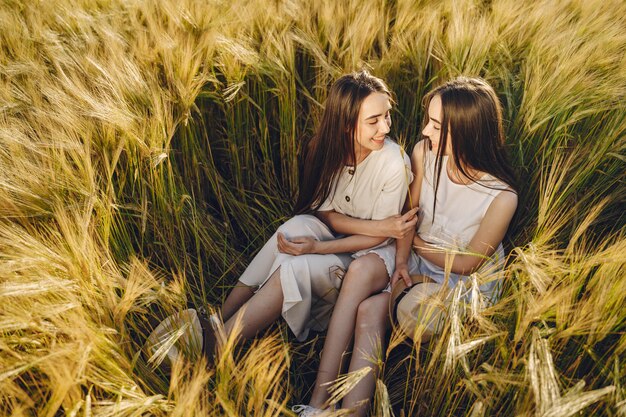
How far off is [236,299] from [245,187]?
640 millimetres

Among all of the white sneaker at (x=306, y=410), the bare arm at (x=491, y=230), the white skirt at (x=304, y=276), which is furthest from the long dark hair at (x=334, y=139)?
the white sneaker at (x=306, y=410)

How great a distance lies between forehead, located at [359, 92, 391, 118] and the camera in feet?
6.38

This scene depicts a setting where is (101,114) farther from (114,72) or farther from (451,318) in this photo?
(451,318)

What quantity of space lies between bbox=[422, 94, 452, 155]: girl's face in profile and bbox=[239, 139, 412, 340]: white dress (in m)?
0.12

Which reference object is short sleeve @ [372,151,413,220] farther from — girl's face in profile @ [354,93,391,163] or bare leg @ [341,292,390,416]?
bare leg @ [341,292,390,416]

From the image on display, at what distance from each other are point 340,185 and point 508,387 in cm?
117

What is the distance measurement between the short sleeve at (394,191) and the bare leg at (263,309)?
46 centimetres

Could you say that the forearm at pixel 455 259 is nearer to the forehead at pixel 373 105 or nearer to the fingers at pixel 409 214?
the fingers at pixel 409 214

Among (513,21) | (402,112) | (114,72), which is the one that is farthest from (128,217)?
(513,21)

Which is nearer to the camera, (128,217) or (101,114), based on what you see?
(101,114)

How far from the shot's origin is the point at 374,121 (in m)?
1.97

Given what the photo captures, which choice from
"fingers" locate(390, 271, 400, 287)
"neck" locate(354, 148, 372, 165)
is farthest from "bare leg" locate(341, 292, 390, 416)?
"neck" locate(354, 148, 372, 165)

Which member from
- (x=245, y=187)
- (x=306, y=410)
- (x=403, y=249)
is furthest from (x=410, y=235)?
(x=245, y=187)

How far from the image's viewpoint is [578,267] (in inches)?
47.3
